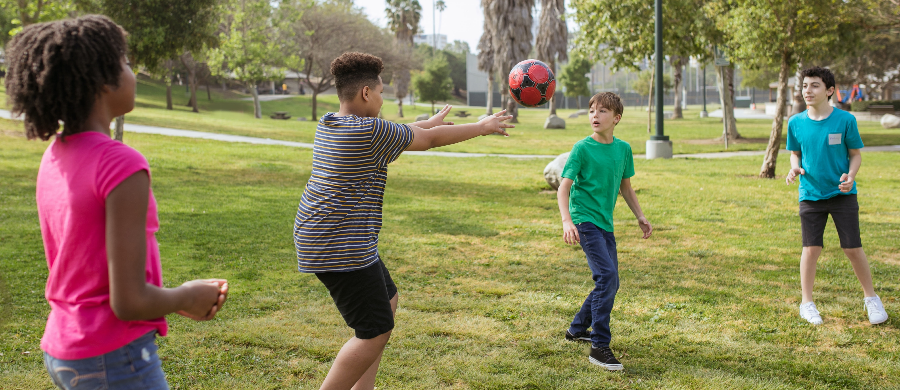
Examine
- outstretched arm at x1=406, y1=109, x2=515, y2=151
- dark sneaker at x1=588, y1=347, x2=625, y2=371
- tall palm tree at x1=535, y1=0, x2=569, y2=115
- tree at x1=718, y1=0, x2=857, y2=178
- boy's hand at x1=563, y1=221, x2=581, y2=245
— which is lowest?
dark sneaker at x1=588, y1=347, x2=625, y2=371

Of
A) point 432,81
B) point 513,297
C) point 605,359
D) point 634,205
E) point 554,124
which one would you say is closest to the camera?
point 605,359

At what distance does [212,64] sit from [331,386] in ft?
127

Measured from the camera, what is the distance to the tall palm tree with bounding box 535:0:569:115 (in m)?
41.9

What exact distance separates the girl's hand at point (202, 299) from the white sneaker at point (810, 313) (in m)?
4.61

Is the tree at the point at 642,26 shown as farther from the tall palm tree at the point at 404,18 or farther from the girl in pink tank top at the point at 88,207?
the tall palm tree at the point at 404,18

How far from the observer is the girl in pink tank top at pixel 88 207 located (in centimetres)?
176

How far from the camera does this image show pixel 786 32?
1357cm

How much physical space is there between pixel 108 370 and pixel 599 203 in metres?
3.15

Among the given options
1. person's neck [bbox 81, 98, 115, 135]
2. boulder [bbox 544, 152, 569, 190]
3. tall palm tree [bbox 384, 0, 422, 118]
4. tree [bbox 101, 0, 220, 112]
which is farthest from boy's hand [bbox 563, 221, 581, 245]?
tall palm tree [bbox 384, 0, 422, 118]

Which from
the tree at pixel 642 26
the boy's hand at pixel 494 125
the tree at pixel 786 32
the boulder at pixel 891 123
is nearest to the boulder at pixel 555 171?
the tree at pixel 786 32

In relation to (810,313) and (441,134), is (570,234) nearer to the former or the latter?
(441,134)

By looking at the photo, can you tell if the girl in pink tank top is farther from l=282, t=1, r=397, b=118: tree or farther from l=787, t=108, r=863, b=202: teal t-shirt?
l=282, t=1, r=397, b=118: tree

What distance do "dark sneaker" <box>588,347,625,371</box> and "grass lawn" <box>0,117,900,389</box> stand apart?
77 millimetres

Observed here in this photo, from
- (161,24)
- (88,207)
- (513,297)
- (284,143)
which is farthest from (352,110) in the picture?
(284,143)
